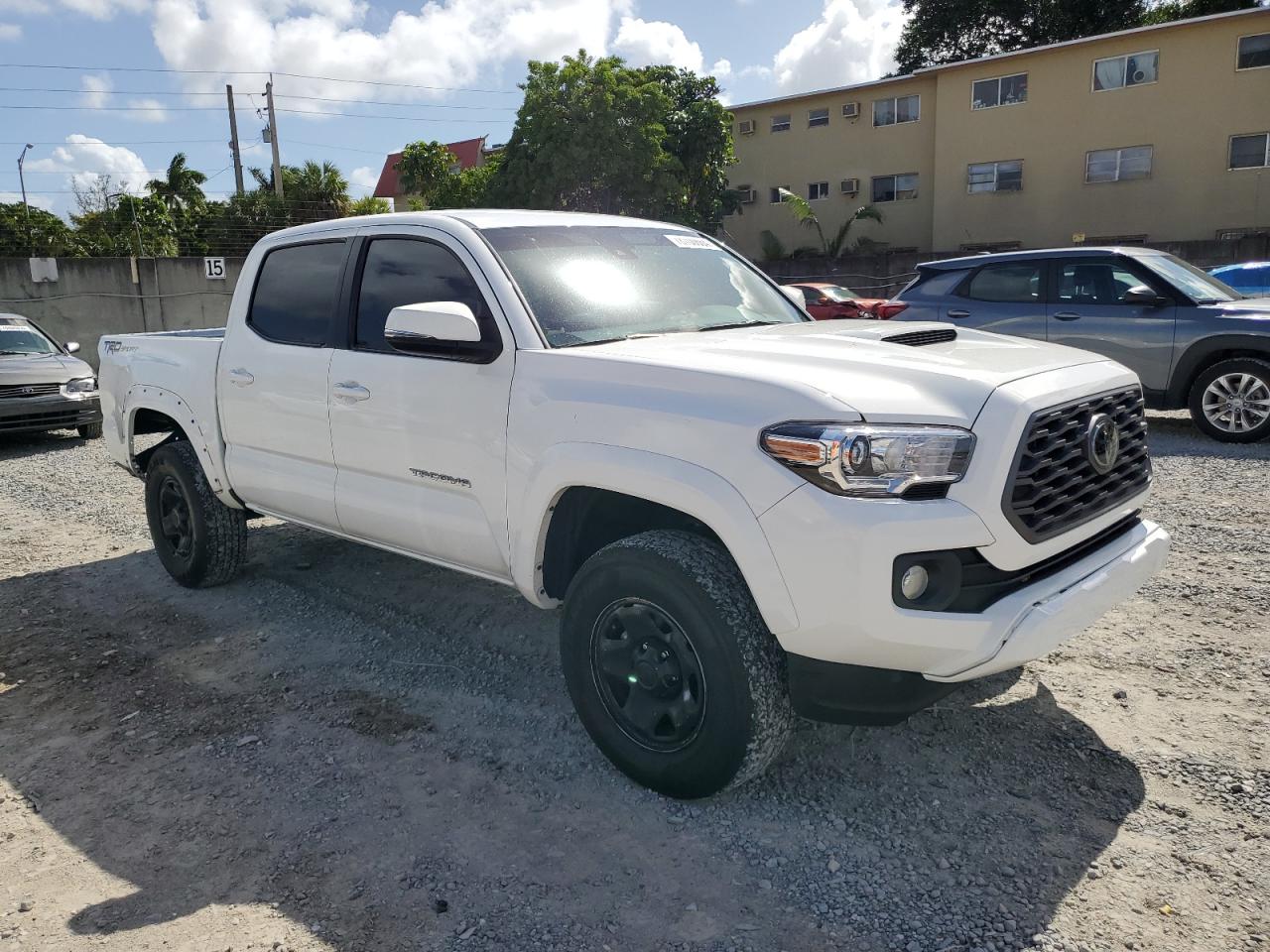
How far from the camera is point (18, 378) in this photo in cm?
1054

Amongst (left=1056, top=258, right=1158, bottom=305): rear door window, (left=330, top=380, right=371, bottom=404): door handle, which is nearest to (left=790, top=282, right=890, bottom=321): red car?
(left=1056, top=258, right=1158, bottom=305): rear door window

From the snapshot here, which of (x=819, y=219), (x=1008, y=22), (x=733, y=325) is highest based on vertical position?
(x=1008, y=22)

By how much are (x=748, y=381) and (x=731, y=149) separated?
3494cm

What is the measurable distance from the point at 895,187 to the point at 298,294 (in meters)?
31.9

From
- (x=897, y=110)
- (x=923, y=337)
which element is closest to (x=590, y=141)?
(x=897, y=110)

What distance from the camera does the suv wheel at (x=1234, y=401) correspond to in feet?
26.8

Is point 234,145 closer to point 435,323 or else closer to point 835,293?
point 835,293

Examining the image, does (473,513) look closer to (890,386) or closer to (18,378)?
(890,386)

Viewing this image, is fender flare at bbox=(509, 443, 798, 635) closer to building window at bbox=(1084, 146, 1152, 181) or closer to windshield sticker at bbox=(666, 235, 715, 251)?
windshield sticker at bbox=(666, 235, 715, 251)

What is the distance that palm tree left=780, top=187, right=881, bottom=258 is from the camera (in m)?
31.9

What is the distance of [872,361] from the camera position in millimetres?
2988

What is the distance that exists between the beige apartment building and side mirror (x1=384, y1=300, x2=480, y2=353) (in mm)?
29164

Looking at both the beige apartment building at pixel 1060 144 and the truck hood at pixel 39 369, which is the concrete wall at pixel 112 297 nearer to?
the truck hood at pixel 39 369

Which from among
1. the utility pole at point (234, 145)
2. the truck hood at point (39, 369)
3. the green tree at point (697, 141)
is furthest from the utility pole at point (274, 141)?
the truck hood at point (39, 369)
